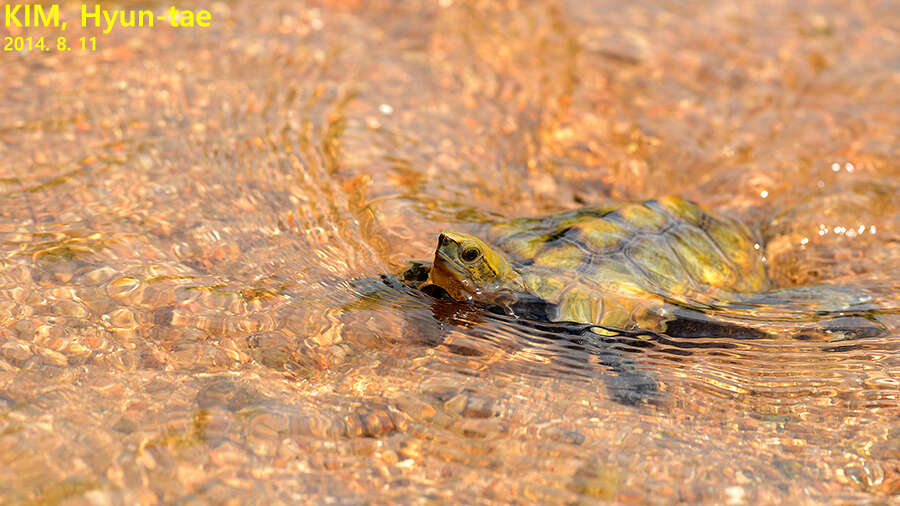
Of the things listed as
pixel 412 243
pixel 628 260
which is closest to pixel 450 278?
pixel 412 243

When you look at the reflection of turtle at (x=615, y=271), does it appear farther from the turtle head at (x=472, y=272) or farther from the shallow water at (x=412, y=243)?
the shallow water at (x=412, y=243)

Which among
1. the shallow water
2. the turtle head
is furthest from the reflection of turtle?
the shallow water

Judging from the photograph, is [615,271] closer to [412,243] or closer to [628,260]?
[628,260]

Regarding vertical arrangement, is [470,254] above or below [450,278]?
above

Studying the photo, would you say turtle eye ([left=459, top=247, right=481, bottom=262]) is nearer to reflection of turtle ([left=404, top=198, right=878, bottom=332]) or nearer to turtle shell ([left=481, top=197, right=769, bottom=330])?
reflection of turtle ([left=404, top=198, right=878, bottom=332])

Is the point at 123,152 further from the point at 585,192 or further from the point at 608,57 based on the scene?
the point at 608,57

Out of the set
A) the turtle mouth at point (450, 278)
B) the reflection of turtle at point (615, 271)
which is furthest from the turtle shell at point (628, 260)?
the turtle mouth at point (450, 278)

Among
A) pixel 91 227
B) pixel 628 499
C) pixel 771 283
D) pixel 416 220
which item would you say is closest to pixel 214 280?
pixel 91 227
